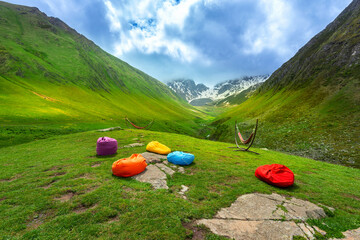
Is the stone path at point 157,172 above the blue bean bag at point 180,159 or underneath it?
underneath

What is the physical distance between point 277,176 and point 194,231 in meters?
9.47

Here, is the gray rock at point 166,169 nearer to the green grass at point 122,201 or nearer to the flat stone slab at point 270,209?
the green grass at point 122,201

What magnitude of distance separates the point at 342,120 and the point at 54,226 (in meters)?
58.9

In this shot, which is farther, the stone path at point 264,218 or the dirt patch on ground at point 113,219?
the dirt patch on ground at point 113,219

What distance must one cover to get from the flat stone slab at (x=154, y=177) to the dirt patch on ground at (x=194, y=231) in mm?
4112

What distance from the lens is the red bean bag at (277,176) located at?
1170 centimetres

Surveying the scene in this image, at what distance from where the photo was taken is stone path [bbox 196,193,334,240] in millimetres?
6828

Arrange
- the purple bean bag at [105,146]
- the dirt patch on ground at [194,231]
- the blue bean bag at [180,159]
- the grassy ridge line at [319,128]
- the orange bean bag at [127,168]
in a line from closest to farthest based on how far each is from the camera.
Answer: the dirt patch on ground at [194,231]
the orange bean bag at [127,168]
the blue bean bag at [180,159]
the purple bean bag at [105,146]
the grassy ridge line at [319,128]

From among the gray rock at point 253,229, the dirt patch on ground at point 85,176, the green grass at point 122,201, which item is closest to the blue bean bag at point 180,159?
the green grass at point 122,201

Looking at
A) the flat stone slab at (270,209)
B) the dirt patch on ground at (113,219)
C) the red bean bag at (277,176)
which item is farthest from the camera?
the red bean bag at (277,176)

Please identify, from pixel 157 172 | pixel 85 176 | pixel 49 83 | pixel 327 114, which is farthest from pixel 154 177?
pixel 49 83

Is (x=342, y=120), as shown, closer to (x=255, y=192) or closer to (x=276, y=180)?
(x=276, y=180)

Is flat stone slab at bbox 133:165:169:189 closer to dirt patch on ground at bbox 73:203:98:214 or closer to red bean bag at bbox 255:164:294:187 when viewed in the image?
dirt patch on ground at bbox 73:203:98:214

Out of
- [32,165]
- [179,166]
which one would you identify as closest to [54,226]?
[179,166]
